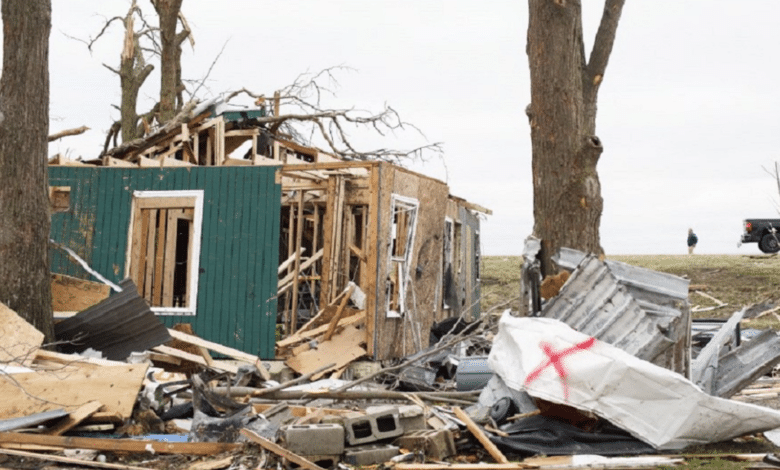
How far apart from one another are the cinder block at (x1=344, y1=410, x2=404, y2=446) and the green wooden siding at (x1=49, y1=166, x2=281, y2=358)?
22.5ft

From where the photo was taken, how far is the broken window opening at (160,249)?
1506 centimetres

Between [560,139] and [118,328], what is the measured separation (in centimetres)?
610

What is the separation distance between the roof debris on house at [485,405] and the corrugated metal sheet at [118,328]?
0.95 meters

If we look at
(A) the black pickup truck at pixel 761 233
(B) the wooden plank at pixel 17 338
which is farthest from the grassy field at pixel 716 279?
(B) the wooden plank at pixel 17 338

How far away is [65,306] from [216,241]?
257cm

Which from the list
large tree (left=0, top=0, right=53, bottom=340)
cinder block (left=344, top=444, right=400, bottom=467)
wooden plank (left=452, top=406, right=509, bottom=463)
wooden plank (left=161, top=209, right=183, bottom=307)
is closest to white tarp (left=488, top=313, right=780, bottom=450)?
wooden plank (left=452, top=406, right=509, bottom=463)

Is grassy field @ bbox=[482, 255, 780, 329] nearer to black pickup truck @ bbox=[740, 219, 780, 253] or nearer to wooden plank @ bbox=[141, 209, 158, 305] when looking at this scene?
black pickup truck @ bbox=[740, 219, 780, 253]

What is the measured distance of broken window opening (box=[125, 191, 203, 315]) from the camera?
15062mm

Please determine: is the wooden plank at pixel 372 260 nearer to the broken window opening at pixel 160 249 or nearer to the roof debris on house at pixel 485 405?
the broken window opening at pixel 160 249

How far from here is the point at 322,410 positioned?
877cm

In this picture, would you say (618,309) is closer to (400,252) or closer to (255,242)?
(400,252)

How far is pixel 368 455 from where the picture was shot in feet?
25.1

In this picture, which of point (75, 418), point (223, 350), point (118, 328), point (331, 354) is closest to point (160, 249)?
point (223, 350)

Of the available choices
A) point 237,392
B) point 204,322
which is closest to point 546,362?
point 237,392
